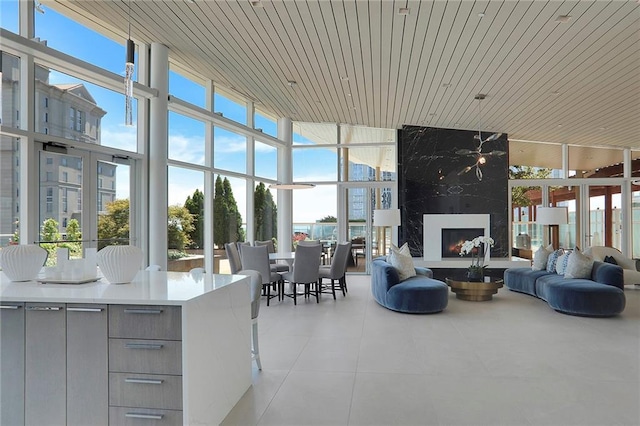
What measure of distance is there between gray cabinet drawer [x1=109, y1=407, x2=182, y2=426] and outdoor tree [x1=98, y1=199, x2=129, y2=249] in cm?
395

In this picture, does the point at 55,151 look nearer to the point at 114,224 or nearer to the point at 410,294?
the point at 114,224

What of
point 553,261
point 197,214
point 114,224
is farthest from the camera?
point 197,214

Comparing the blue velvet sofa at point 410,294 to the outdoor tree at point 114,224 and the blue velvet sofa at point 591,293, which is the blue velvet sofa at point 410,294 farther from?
the outdoor tree at point 114,224

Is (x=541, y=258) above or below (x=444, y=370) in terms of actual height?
above

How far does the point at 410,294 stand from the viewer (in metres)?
5.69

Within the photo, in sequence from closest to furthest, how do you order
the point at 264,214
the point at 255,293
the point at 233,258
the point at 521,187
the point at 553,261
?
1. the point at 255,293
2. the point at 233,258
3. the point at 553,261
4. the point at 264,214
5. the point at 521,187

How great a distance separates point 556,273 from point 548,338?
105 inches

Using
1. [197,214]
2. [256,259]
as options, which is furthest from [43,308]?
[197,214]

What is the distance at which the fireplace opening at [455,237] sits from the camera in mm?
9359

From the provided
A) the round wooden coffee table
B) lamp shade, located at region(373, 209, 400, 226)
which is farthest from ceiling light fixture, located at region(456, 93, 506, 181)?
the round wooden coffee table

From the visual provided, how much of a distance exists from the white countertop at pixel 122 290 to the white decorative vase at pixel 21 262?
61 mm

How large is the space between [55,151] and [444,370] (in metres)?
4.88

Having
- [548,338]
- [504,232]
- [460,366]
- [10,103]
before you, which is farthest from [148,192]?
[504,232]

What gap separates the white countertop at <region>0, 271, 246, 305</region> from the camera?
89.4 inches
